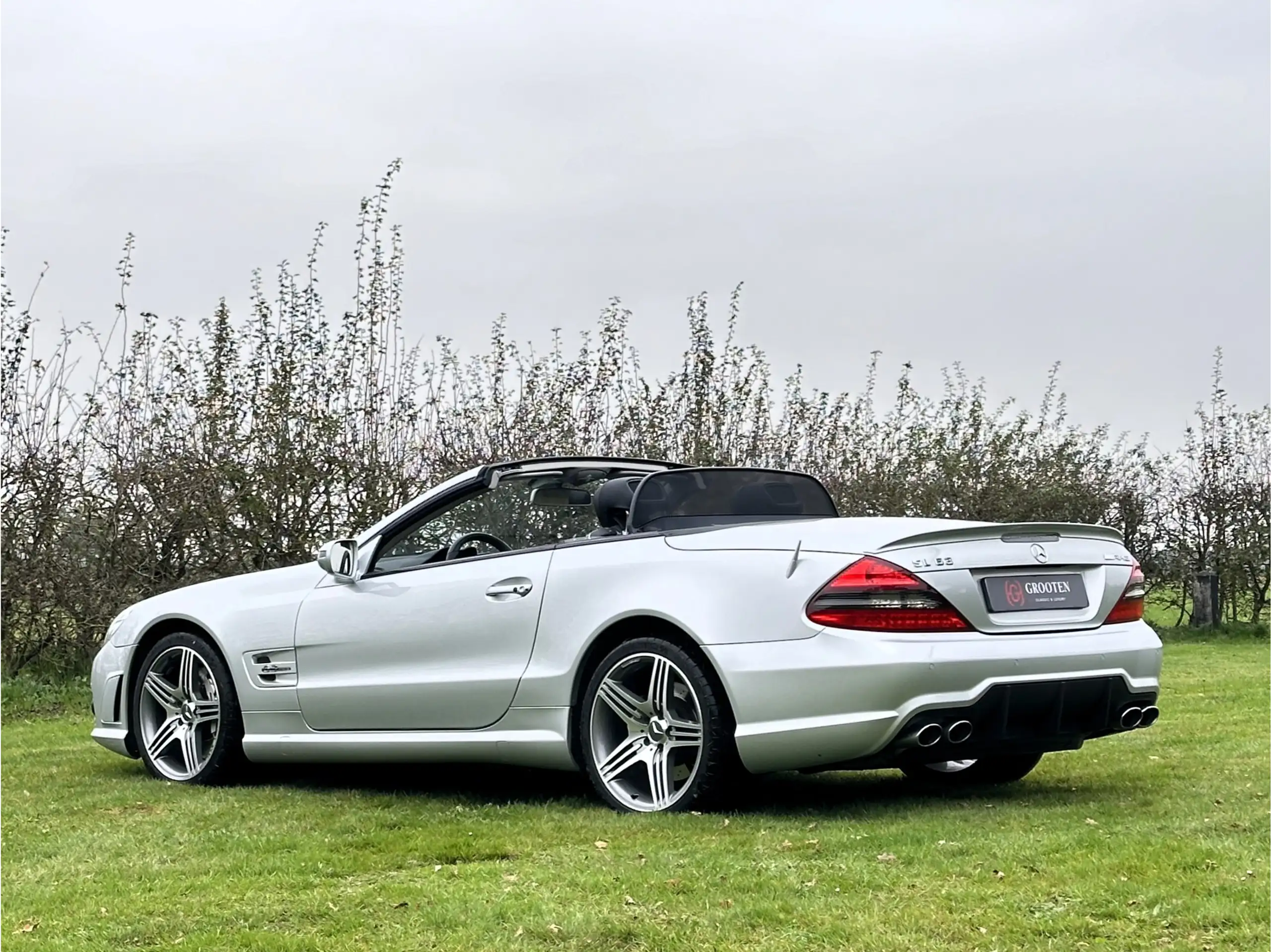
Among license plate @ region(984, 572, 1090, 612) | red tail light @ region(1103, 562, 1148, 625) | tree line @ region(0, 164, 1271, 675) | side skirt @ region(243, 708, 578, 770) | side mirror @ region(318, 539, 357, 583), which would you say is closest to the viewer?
license plate @ region(984, 572, 1090, 612)

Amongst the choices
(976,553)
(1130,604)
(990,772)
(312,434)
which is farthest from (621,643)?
(312,434)

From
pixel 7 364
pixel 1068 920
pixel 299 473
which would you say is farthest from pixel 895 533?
pixel 7 364

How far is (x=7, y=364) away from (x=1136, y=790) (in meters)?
9.97

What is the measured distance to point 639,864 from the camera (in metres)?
5.03

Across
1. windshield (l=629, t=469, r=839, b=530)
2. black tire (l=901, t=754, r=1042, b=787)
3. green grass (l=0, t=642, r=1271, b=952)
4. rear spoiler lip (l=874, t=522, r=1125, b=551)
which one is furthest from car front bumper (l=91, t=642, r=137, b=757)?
rear spoiler lip (l=874, t=522, r=1125, b=551)

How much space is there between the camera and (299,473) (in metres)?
13.7

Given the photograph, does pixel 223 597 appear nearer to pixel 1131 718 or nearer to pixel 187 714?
pixel 187 714

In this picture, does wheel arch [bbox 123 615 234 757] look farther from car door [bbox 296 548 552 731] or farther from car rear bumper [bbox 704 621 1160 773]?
car rear bumper [bbox 704 621 1160 773]

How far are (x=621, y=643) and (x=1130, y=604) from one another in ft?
6.76

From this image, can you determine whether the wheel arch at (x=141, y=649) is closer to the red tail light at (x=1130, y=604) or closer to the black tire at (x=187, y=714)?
the black tire at (x=187, y=714)

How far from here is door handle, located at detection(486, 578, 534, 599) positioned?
21.7 feet

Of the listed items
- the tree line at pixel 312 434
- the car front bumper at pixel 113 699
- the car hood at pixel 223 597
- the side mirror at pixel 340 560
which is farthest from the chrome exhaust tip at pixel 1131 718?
the tree line at pixel 312 434

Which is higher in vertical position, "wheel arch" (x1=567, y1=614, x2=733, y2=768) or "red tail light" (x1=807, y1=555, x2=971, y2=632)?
"red tail light" (x1=807, y1=555, x2=971, y2=632)

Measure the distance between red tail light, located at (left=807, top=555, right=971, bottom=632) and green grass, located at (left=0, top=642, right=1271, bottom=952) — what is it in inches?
28.4
